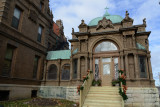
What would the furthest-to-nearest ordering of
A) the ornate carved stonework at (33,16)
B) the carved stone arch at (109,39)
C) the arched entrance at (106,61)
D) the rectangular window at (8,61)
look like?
1. the ornate carved stonework at (33,16)
2. the carved stone arch at (109,39)
3. the arched entrance at (106,61)
4. the rectangular window at (8,61)

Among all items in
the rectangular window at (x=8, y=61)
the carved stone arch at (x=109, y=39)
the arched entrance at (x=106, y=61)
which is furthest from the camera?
the carved stone arch at (x=109, y=39)

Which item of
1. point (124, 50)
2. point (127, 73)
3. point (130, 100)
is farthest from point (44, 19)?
point (130, 100)

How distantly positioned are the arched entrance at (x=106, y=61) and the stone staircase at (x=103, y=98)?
7.65 ft

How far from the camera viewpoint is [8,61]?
554 inches

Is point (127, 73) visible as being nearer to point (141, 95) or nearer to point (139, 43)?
point (141, 95)

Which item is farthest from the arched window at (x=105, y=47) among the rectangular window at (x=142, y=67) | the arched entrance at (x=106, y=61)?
the rectangular window at (x=142, y=67)

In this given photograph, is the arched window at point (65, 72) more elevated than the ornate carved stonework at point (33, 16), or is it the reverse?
the ornate carved stonework at point (33, 16)

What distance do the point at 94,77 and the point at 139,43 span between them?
6.64 m

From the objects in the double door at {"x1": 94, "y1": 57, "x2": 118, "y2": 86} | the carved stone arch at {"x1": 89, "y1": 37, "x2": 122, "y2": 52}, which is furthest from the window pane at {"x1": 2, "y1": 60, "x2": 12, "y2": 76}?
the double door at {"x1": 94, "y1": 57, "x2": 118, "y2": 86}

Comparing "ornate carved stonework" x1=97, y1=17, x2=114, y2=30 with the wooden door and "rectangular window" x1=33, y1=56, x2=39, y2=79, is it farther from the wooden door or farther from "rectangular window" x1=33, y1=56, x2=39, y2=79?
"rectangular window" x1=33, y1=56, x2=39, y2=79

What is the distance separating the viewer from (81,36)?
16.9m

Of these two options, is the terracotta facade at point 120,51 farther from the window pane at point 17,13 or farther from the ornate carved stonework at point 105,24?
the window pane at point 17,13

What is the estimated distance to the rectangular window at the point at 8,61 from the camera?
13.5 meters

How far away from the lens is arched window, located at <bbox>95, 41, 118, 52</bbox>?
16.1 meters
